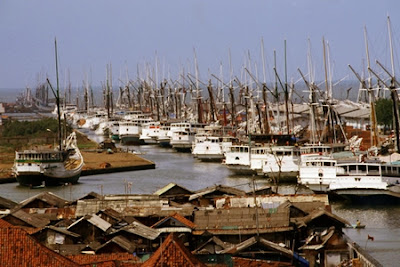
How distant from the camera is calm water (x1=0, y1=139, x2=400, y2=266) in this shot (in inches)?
1469

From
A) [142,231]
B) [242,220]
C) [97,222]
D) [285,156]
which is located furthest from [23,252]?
[285,156]

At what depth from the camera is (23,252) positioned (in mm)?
19938

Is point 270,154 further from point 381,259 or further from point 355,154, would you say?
point 381,259

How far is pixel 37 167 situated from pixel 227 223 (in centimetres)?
2925

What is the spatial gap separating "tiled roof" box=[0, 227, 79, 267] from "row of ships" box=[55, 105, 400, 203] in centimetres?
2878

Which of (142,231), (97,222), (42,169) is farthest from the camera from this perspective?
(42,169)

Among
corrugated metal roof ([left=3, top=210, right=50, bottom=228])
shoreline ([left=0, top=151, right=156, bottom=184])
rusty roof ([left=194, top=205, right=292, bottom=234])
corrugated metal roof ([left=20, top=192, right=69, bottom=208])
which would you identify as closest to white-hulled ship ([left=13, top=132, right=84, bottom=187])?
shoreline ([left=0, top=151, right=156, bottom=184])

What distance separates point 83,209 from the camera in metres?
36.7

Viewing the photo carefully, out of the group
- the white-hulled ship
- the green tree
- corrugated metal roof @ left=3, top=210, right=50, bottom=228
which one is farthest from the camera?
the green tree

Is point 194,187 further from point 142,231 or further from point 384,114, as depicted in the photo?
point 384,114

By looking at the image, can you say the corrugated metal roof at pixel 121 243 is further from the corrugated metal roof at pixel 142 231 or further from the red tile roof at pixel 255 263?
the red tile roof at pixel 255 263

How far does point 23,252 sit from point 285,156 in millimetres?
41108

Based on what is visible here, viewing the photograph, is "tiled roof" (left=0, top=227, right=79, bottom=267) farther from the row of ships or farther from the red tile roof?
the row of ships

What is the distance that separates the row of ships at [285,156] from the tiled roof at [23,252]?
94.4 feet
